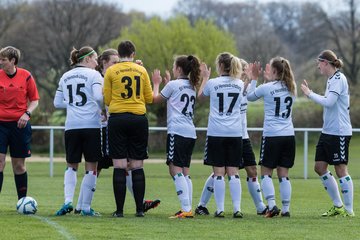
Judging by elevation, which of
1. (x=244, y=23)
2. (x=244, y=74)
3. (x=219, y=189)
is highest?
(x=244, y=23)

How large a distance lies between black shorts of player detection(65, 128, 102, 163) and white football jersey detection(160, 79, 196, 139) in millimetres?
968

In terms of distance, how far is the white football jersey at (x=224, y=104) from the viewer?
1194cm

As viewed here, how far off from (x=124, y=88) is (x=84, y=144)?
1.03 m

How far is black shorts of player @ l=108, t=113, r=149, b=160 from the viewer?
11.5 metres

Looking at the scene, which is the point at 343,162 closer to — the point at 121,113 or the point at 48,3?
the point at 121,113

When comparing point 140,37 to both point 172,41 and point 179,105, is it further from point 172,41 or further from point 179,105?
point 179,105

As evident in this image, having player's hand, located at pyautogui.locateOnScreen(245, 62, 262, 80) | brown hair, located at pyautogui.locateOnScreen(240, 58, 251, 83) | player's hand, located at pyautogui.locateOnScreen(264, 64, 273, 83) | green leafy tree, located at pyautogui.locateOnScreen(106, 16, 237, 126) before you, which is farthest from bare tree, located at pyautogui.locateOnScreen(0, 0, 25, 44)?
player's hand, located at pyautogui.locateOnScreen(264, 64, 273, 83)

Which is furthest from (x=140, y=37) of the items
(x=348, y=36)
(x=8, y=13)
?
(x=348, y=36)

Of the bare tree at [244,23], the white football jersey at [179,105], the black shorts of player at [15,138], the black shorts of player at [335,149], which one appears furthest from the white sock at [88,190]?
the bare tree at [244,23]

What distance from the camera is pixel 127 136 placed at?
38.3ft

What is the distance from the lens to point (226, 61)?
12.0 meters

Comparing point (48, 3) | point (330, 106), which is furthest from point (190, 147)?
point (48, 3)

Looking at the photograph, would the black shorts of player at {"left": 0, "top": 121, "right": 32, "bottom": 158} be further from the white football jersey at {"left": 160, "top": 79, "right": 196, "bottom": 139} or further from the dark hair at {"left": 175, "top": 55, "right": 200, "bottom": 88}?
the dark hair at {"left": 175, "top": 55, "right": 200, "bottom": 88}

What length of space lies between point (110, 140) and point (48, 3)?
61.5 meters
